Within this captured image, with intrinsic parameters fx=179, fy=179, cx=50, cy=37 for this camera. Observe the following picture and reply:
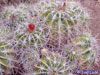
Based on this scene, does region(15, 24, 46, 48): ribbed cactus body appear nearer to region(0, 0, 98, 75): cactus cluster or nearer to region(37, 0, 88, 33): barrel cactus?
region(0, 0, 98, 75): cactus cluster

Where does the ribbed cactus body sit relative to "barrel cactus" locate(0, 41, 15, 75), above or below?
above

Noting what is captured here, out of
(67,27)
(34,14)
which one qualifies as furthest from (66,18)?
(34,14)

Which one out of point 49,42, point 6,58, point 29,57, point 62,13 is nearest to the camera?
point 6,58

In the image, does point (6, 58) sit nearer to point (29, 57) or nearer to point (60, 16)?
point (29, 57)

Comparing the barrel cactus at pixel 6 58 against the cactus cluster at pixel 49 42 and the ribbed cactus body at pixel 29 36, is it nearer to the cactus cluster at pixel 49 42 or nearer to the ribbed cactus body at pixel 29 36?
the cactus cluster at pixel 49 42

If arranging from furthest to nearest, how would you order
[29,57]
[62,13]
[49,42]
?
[49,42]
[62,13]
[29,57]

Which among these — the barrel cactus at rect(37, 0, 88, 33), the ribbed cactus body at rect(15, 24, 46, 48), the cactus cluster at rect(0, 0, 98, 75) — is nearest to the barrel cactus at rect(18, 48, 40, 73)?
the cactus cluster at rect(0, 0, 98, 75)

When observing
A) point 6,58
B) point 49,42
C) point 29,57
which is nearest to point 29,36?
point 29,57

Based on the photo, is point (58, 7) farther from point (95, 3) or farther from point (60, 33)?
point (95, 3)
